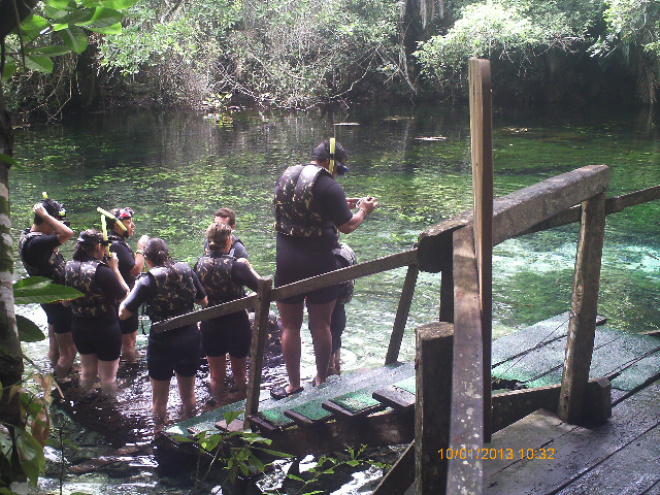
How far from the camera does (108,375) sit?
18.3 ft

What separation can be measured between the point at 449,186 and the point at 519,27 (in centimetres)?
1462

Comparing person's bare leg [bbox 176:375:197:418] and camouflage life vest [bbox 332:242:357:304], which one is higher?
camouflage life vest [bbox 332:242:357:304]

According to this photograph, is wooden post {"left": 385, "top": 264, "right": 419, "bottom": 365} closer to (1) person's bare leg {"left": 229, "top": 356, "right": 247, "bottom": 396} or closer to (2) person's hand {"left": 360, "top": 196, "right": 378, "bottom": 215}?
(2) person's hand {"left": 360, "top": 196, "right": 378, "bottom": 215}

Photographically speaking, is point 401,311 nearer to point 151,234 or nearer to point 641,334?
point 641,334

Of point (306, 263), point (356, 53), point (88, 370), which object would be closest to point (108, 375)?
point (88, 370)

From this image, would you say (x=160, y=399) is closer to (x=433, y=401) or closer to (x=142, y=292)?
(x=142, y=292)

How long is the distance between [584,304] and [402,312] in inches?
87.7

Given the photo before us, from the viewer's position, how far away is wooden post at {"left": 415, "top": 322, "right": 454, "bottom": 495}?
1978mm

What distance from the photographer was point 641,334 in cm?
471

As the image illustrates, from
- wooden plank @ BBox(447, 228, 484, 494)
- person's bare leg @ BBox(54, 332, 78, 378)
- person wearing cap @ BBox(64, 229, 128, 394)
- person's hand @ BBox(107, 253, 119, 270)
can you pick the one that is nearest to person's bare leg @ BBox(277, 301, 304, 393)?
person wearing cap @ BBox(64, 229, 128, 394)

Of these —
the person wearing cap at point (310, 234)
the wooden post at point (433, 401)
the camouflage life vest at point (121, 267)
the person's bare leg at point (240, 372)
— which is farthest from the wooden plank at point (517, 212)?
the camouflage life vest at point (121, 267)

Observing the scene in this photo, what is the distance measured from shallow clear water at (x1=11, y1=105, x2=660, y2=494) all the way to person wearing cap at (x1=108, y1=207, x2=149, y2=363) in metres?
1.40

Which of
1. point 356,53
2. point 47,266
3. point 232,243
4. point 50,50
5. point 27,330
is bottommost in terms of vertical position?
point 47,266

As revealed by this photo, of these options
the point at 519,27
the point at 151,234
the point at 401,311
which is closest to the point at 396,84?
the point at 519,27
